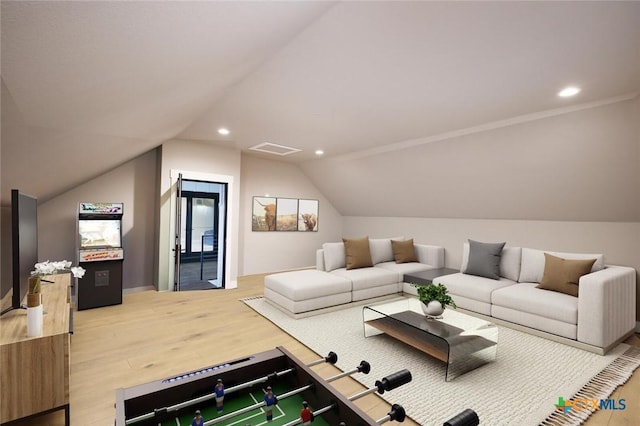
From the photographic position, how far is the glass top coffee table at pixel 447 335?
251cm

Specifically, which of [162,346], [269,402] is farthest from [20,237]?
[269,402]

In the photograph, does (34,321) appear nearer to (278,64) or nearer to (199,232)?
(278,64)

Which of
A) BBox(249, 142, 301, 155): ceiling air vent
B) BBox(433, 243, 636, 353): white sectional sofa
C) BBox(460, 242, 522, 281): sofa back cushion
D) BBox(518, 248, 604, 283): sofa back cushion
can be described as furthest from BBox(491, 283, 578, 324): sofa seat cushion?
BBox(249, 142, 301, 155): ceiling air vent

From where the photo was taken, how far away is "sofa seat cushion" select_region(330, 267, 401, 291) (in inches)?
166

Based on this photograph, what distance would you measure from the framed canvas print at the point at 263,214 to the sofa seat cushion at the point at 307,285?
2218mm

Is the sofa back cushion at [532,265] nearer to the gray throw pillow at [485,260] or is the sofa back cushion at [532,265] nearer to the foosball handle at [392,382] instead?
the gray throw pillow at [485,260]

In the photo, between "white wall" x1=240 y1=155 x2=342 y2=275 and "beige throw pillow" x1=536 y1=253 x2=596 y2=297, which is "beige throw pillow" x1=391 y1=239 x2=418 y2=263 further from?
"white wall" x1=240 y1=155 x2=342 y2=275

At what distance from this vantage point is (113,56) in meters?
1.35

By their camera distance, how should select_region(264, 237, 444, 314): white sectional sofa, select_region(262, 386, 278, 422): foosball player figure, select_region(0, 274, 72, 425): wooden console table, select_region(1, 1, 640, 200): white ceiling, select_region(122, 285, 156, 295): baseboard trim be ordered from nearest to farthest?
select_region(262, 386, 278, 422): foosball player figure < select_region(1, 1, 640, 200): white ceiling < select_region(0, 274, 72, 425): wooden console table < select_region(264, 237, 444, 314): white sectional sofa < select_region(122, 285, 156, 295): baseboard trim

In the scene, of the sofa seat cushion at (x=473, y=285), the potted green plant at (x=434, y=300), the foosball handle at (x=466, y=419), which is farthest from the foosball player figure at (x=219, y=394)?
the sofa seat cushion at (x=473, y=285)

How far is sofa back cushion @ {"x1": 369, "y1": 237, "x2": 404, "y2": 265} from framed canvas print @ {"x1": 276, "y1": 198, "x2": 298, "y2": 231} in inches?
85.4

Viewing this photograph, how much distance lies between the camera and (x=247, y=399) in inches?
45.0

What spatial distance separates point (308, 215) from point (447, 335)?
481 centimetres

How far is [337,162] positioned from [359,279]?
2665mm
